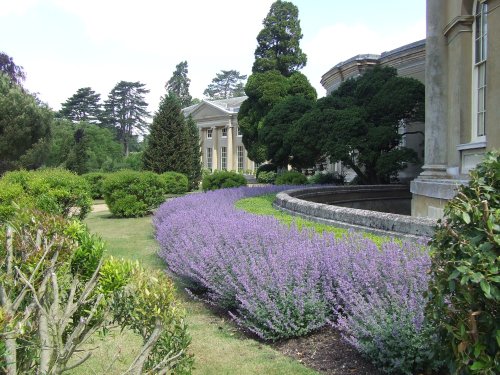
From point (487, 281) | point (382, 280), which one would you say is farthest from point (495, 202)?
point (382, 280)

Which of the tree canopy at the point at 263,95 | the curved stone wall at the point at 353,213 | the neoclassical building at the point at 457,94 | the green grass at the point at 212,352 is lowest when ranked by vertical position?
the green grass at the point at 212,352

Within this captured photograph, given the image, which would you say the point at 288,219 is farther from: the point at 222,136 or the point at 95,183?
the point at 222,136

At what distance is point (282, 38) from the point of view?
3822 centimetres

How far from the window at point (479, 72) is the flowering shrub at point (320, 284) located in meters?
5.39

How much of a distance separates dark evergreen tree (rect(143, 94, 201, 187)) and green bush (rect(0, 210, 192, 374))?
27.1 metres

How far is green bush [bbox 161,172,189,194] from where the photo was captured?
90.3ft

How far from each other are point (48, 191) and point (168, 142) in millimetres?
20019

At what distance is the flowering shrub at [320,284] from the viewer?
3.67 m

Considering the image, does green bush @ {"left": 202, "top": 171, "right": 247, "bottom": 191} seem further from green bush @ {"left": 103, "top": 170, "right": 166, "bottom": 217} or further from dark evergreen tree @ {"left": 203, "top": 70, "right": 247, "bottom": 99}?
dark evergreen tree @ {"left": 203, "top": 70, "right": 247, "bottom": 99}

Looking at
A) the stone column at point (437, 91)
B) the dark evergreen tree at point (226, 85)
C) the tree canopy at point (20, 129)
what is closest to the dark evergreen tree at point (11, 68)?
the tree canopy at point (20, 129)

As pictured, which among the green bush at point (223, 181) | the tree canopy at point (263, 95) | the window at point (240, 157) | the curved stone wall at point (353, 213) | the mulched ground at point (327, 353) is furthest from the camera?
the window at point (240, 157)

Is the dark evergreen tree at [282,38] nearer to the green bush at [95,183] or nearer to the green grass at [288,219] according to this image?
the green bush at [95,183]

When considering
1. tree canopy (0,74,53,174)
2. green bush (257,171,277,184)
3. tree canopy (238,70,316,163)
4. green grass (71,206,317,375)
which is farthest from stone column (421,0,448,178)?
tree canopy (0,74,53,174)

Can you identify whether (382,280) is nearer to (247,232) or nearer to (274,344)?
(274,344)
